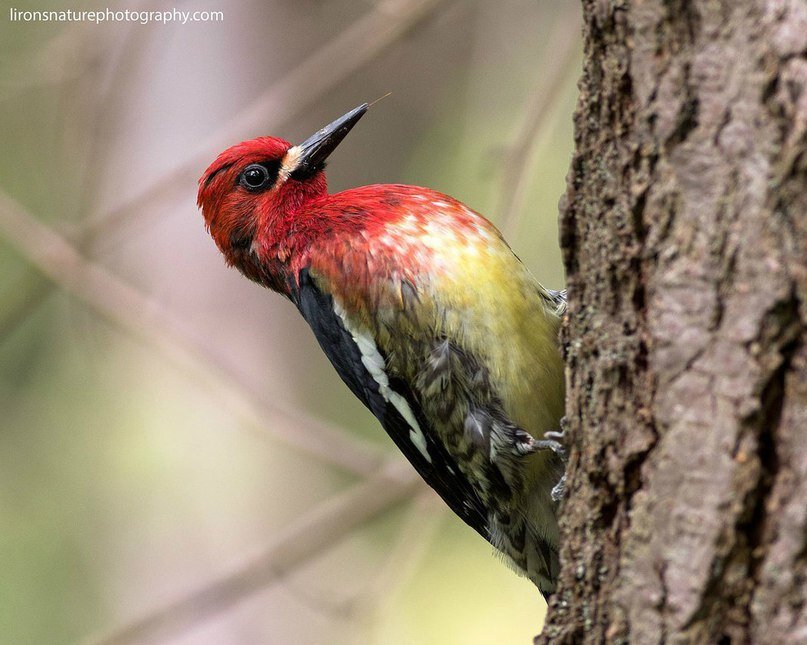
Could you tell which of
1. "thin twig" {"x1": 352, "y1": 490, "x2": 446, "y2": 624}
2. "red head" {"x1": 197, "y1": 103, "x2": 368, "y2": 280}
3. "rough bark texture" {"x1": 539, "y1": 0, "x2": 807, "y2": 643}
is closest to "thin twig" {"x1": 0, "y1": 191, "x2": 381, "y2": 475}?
"thin twig" {"x1": 352, "y1": 490, "x2": 446, "y2": 624}

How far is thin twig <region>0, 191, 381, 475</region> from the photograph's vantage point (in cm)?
418

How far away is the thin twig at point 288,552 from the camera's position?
4141mm

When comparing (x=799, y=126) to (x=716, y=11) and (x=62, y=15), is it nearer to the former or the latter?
(x=716, y=11)

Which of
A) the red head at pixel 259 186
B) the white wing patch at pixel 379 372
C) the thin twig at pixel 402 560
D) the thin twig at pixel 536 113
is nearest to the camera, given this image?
the white wing patch at pixel 379 372

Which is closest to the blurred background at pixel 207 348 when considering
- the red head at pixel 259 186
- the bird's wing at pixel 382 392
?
the red head at pixel 259 186

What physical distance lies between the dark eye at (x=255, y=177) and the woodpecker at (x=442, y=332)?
0.29ft

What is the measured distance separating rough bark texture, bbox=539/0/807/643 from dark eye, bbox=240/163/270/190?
1.91 metres

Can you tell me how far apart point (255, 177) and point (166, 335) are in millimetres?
1155

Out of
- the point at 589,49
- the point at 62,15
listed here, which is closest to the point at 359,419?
the point at 62,15

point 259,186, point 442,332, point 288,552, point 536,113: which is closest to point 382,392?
point 442,332

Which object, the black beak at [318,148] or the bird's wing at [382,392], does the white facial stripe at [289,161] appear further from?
the bird's wing at [382,392]

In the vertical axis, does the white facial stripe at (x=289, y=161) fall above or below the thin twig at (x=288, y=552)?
above

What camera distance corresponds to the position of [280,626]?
5.50 metres

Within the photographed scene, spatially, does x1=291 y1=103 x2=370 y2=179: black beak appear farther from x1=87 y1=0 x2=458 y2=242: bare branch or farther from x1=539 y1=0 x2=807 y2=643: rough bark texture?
x1=539 y1=0 x2=807 y2=643: rough bark texture
